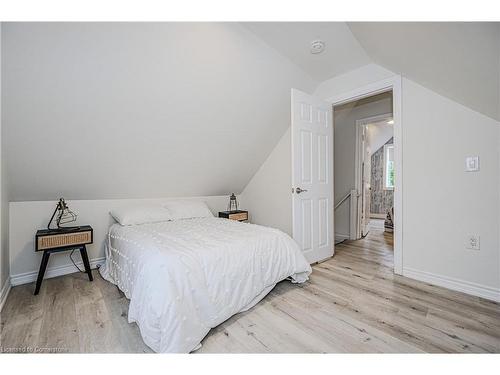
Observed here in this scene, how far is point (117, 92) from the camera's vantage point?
6.95 feet

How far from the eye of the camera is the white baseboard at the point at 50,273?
246 centimetres

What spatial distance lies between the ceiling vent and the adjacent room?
21 mm

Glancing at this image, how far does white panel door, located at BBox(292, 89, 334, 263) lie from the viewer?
2.70 m

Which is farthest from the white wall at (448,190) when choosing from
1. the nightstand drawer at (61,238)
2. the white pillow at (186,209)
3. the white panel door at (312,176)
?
the nightstand drawer at (61,238)

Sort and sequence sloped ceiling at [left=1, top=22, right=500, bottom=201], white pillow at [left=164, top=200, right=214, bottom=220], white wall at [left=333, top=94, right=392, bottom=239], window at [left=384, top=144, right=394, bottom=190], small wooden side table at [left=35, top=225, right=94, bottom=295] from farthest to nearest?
window at [left=384, top=144, right=394, bottom=190], white wall at [left=333, top=94, right=392, bottom=239], white pillow at [left=164, top=200, right=214, bottom=220], small wooden side table at [left=35, top=225, right=94, bottom=295], sloped ceiling at [left=1, top=22, right=500, bottom=201]

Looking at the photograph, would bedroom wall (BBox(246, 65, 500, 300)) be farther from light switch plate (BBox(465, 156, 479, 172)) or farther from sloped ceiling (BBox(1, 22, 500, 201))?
sloped ceiling (BBox(1, 22, 500, 201))

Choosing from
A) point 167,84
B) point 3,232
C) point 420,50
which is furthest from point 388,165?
point 3,232

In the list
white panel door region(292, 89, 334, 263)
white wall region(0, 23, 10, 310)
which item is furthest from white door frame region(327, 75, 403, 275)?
Result: white wall region(0, 23, 10, 310)

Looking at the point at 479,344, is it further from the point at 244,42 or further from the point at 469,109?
the point at 244,42

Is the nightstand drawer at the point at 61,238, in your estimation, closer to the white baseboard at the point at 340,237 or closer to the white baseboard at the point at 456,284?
the white baseboard at the point at 456,284

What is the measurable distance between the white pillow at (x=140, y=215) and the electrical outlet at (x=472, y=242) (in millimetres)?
3128

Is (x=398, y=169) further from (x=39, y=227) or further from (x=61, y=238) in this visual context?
(x=39, y=227)
